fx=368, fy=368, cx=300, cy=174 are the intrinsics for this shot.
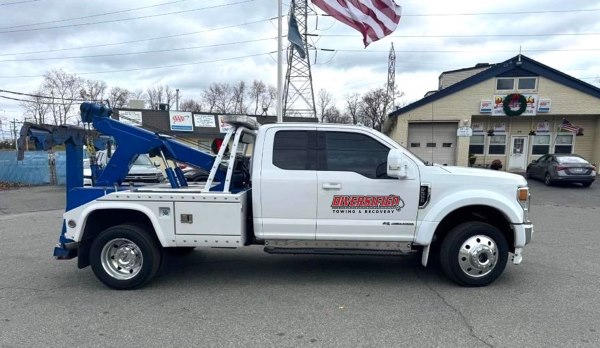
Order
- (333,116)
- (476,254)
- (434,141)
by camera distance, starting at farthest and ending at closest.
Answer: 1. (333,116)
2. (434,141)
3. (476,254)

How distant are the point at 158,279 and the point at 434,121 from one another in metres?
19.8

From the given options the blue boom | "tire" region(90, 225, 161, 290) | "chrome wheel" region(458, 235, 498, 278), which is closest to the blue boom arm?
the blue boom

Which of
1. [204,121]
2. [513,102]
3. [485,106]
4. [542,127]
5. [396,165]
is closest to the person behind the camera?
[396,165]

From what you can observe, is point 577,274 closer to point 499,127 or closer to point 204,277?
point 204,277

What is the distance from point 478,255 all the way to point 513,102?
63.0 ft

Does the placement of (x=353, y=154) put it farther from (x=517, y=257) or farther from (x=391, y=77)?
(x=391, y=77)

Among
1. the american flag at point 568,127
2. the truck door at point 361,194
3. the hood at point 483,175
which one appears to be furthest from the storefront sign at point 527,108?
the truck door at point 361,194

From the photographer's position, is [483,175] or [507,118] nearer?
[483,175]

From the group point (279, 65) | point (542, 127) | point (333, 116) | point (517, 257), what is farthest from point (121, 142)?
point (333, 116)

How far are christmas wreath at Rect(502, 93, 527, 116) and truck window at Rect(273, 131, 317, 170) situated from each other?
64.7ft

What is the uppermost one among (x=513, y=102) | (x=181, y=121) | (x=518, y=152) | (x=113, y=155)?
(x=513, y=102)

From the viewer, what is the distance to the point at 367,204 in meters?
4.53

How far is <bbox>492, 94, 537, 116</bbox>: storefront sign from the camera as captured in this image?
20.4 metres

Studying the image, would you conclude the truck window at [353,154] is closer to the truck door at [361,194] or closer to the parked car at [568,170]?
the truck door at [361,194]
